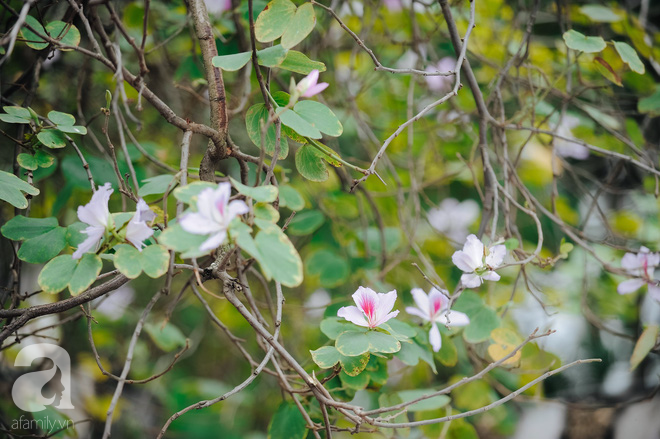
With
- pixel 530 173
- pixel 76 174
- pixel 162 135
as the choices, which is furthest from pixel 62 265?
pixel 530 173

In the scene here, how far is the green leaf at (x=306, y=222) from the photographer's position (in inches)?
51.6

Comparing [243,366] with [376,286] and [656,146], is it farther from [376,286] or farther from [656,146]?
[656,146]

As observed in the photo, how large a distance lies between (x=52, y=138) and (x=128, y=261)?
395 mm

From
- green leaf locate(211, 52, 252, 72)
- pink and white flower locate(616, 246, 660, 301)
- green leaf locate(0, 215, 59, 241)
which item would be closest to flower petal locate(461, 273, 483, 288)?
pink and white flower locate(616, 246, 660, 301)

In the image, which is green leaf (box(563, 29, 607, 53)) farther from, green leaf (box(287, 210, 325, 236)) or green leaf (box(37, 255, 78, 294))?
green leaf (box(37, 255, 78, 294))

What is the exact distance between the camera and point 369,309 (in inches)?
28.5

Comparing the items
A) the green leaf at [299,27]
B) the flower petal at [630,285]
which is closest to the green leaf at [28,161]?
the green leaf at [299,27]

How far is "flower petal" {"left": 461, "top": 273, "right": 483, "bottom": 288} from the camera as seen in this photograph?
76 cm

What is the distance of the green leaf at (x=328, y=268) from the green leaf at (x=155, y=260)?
75cm

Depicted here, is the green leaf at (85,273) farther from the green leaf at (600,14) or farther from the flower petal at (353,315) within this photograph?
the green leaf at (600,14)

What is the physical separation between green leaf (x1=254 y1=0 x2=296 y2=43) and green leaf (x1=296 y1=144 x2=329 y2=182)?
0.19m

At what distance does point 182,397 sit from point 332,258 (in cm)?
100

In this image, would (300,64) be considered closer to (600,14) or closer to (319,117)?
(319,117)

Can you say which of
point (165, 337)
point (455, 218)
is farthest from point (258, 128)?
point (455, 218)
